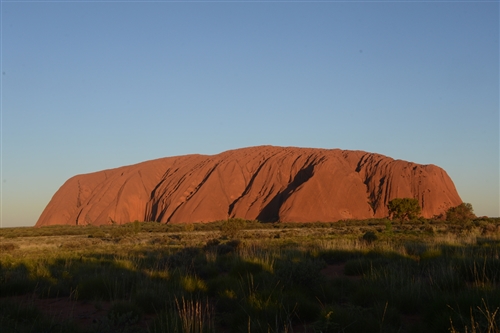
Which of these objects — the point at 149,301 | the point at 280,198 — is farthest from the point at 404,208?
the point at 149,301

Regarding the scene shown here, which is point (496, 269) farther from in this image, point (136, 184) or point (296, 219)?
point (136, 184)

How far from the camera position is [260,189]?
69.3 m

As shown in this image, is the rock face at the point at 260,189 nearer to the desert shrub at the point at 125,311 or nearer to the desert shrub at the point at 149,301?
the desert shrub at the point at 149,301

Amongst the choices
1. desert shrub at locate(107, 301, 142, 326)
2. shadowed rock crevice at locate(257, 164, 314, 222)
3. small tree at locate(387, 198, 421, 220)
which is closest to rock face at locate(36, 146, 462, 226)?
shadowed rock crevice at locate(257, 164, 314, 222)

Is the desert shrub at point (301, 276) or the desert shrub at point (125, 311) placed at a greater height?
the desert shrub at point (301, 276)

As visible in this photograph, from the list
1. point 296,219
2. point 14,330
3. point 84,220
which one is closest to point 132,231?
point 296,219

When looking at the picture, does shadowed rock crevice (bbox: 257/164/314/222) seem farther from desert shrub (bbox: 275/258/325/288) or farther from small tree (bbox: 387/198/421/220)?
desert shrub (bbox: 275/258/325/288)

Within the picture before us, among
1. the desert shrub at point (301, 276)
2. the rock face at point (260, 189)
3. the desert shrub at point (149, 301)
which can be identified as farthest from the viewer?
the rock face at point (260, 189)

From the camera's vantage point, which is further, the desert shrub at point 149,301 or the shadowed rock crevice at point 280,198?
the shadowed rock crevice at point 280,198

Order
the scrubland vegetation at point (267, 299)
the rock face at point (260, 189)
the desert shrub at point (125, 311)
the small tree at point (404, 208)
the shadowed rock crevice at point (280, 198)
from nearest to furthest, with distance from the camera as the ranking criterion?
the scrubland vegetation at point (267, 299)
the desert shrub at point (125, 311)
the small tree at point (404, 208)
the shadowed rock crevice at point (280, 198)
the rock face at point (260, 189)

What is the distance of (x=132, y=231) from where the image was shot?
38.7m

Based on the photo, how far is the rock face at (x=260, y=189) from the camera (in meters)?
63.6

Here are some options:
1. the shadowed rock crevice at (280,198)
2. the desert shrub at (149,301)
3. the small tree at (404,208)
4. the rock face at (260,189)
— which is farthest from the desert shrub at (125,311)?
the shadowed rock crevice at (280,198)

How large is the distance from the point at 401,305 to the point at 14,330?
200 inches
